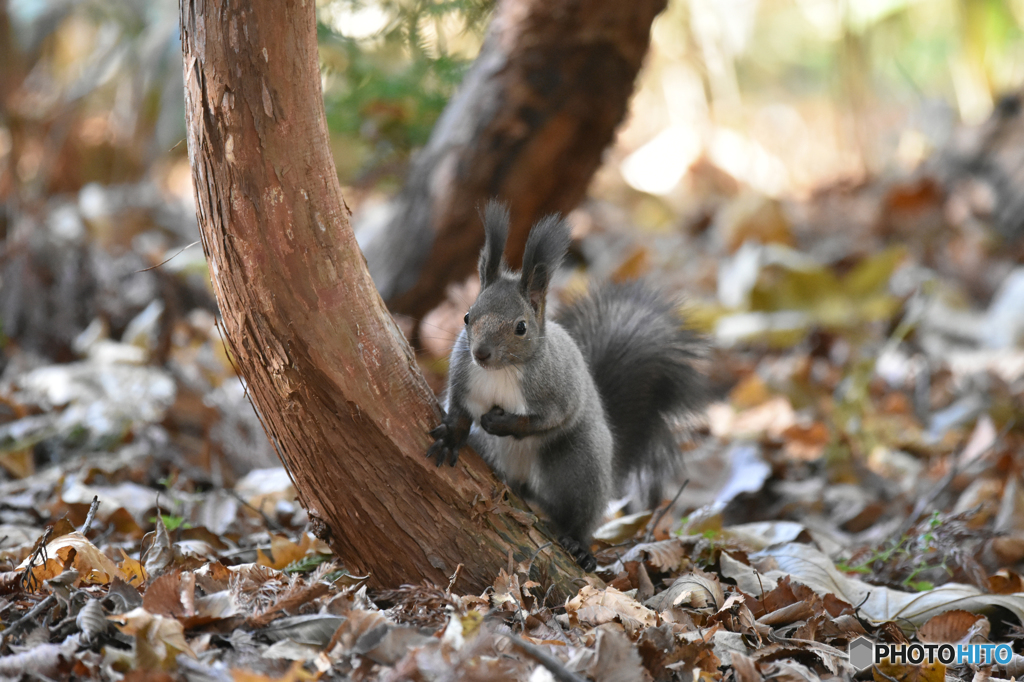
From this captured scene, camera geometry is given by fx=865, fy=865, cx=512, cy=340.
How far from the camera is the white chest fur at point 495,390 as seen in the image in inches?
A: 86.0

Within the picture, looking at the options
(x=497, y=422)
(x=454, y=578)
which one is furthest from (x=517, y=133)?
(x=454, y=578)

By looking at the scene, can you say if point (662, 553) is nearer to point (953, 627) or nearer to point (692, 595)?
point (692, 595)

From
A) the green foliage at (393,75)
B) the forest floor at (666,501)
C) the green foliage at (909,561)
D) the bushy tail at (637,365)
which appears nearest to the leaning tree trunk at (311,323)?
the forest floor at (666,501)

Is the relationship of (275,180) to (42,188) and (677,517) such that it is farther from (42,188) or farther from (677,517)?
(42,188)

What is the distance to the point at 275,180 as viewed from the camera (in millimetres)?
1752

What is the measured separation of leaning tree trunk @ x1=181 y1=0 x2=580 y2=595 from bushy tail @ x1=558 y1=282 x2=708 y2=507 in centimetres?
84

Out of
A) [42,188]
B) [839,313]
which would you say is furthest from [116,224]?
[839,313]

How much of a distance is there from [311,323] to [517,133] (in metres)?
2.00

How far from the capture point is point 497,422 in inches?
84.3

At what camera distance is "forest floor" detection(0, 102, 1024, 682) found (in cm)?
162

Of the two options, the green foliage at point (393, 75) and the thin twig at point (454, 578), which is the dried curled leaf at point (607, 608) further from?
the green foliage at point (393, 75)

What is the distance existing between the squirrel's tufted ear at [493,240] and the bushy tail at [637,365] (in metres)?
0.52

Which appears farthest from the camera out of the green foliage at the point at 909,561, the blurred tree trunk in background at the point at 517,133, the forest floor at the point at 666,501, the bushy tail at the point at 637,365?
the blurred tree trunk in background at the point at 517,133

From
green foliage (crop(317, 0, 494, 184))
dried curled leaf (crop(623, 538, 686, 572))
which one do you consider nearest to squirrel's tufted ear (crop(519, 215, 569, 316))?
dried curled leaf (crop(623, 538, 686, 572))
